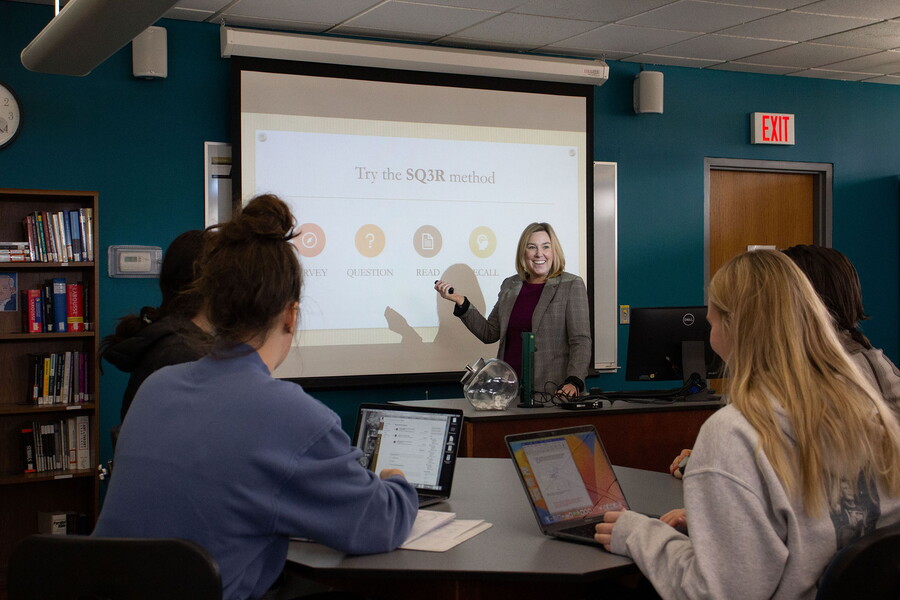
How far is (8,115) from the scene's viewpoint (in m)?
4.11

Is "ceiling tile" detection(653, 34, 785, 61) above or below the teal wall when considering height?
above

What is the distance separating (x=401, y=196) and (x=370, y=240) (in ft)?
1.02

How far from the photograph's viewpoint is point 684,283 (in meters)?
5.71

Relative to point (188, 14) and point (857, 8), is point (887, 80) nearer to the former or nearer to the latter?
point (857, 8)

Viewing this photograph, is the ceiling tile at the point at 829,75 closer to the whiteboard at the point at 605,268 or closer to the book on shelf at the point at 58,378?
the whiteboard at the point at 605,268

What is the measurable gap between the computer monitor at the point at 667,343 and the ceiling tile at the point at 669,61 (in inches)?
86.0

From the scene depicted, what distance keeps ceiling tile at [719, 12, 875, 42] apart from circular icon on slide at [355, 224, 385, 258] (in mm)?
2254

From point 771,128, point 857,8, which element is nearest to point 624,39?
point 857,8

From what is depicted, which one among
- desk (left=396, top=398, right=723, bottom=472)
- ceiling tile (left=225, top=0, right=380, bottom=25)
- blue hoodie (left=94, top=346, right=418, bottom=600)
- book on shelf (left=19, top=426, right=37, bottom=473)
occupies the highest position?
ceiling tile (left=225, top=0, right=380, bottom=25)

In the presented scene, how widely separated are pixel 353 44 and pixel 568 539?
136 inches

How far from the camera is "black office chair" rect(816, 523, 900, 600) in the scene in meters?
1.34

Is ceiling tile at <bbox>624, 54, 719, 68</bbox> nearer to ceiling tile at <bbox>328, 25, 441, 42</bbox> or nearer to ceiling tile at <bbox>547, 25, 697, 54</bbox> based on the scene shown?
ceiling tile at <bbox>547, 25, 697, 54</bbox>

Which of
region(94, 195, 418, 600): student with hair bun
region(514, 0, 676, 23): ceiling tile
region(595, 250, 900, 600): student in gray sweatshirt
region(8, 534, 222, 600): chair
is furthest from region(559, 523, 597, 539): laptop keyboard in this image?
region(514, 0, 676, 23): ceiling tile

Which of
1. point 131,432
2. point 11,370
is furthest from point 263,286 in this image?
point 11,370
